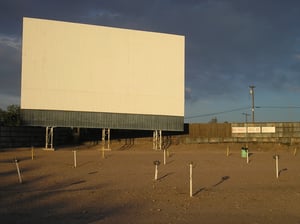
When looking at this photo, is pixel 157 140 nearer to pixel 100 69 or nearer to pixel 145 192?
pixel 100 69

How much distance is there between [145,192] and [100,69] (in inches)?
1080

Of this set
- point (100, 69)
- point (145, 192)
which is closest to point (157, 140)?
point (100, 69)

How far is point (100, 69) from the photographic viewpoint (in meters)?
42.0

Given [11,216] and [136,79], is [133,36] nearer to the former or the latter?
[136,79]

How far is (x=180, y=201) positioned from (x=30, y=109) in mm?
28172

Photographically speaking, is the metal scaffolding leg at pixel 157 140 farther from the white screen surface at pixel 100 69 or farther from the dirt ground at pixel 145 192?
the dirt ground at pixel 145 192

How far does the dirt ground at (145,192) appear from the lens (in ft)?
38.3

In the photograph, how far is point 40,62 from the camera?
131 feet

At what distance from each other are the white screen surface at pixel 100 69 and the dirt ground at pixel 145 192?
1272cm

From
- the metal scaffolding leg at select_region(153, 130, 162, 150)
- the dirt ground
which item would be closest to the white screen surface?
the metal scaffolding leg at select_region(153, 130, 162, 150)

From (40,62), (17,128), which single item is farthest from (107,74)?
(17,128)

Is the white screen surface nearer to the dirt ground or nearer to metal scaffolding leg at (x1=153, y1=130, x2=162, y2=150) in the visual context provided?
metal scaffolding leg at (x1=153, y1=130, x2=162, y2=150)

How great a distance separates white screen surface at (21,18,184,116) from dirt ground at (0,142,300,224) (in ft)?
41.7

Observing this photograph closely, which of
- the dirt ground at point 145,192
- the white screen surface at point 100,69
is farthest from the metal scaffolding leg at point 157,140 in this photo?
the dirt ground at point 145,192
